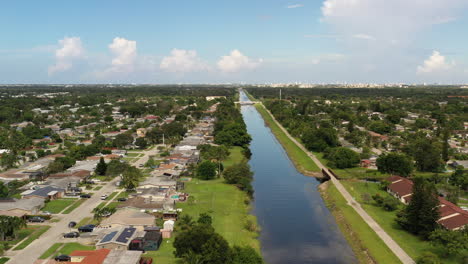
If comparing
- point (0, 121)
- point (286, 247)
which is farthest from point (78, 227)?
point (0, 121)

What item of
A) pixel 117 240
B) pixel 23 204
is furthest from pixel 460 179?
pixel 23 204

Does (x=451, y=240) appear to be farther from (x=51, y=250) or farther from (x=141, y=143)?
(x=141, y=143)

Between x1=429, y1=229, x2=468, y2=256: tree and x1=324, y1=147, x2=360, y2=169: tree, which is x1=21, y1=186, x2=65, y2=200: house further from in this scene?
x1=324, y1=147, x2=360, y2=169: tree

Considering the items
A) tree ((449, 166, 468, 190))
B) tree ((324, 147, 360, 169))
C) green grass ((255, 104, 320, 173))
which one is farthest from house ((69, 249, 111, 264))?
tree ((449, 166, 468, 190))

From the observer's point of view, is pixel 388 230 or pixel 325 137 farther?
pixel 325 137

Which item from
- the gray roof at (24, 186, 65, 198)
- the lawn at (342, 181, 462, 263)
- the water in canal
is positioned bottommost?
the water in canal

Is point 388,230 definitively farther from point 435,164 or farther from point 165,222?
point 435,164

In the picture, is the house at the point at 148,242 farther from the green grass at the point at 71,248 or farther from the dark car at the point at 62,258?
the dark car at the point at 62,258
